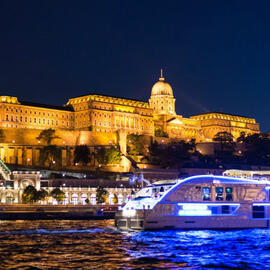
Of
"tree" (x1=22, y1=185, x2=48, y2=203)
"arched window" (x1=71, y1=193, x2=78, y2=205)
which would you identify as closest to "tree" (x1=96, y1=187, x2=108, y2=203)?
"arched window" (x1=71, y1=193, x2=78, y2=205)

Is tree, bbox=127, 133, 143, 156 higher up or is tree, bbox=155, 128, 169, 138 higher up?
tree, bbox=155, 128, 169, 138

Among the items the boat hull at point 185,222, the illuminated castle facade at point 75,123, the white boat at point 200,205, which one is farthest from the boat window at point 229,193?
the illuminated castle facade at point 75,123

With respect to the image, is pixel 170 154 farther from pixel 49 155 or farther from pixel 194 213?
pixel 194 213

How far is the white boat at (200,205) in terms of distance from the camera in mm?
50938

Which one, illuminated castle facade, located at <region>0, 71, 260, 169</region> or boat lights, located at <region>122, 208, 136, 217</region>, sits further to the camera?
illuminated castle facade, located at <region>0, 71, 260, 169</region>

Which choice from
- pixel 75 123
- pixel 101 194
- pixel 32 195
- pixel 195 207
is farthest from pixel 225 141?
pixel 195 207

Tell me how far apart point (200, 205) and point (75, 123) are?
4915 inches

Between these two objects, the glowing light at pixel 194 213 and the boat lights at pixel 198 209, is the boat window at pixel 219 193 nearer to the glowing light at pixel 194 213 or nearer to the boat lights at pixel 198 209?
the boat lights at pixel 198 209

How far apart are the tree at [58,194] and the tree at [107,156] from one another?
30.7 meters

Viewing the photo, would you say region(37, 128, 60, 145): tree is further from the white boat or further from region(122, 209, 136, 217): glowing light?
region(122, 209, 136, 217): glowing light

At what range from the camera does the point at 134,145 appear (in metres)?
156

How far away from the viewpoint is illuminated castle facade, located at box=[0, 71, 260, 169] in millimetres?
138875

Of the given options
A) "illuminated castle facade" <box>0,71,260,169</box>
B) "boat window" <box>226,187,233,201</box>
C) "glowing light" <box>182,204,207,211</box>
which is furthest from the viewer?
"illuminated castle facade" <box>0,71,260,169</box>

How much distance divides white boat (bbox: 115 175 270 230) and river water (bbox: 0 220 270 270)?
3.26ft
